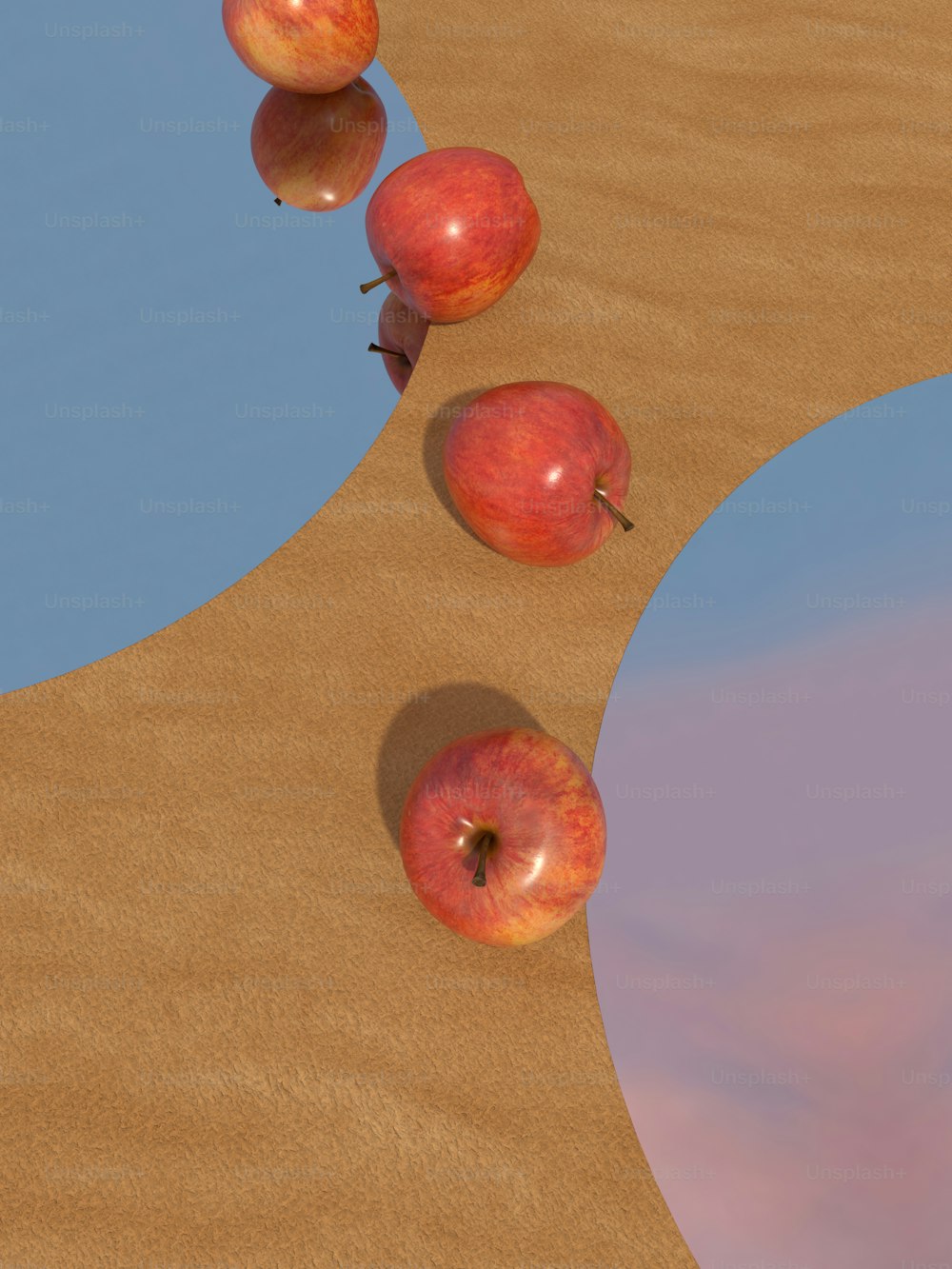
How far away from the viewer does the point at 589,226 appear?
6.77ft

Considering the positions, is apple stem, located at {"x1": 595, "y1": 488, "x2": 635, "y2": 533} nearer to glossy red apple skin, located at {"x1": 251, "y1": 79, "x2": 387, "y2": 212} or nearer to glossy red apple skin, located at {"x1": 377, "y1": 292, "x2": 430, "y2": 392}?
glossy red apple skin, located at {"x1": 377, "y1": 292, "x2": 430, "y2": 392}

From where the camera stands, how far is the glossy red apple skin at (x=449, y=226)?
1777 mm

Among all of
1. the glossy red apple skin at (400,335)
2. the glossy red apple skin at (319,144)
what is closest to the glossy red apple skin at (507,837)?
the glossy red apple skin at (400,335)

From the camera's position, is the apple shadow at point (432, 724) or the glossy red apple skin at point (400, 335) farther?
the glossy red apple skin at point (400, 335)

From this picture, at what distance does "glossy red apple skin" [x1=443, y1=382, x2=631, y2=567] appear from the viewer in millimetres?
1616

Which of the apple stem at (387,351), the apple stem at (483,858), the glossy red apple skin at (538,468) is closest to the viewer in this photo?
the apple stem at (483,858)

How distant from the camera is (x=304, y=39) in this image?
1987 mm

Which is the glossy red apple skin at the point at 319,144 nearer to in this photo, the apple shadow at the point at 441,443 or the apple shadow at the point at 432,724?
the apple shadow at the point at 441,443

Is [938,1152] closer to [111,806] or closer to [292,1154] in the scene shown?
[292,1154]

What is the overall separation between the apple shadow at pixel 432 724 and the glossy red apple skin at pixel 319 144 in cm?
89

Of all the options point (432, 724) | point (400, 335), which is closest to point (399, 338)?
point (400, 335)

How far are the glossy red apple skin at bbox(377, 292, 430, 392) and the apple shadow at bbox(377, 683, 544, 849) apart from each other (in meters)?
0.54

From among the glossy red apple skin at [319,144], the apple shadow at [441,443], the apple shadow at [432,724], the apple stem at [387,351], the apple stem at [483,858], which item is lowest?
the apple stem at [483,858]

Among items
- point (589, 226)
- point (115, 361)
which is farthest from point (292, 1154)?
point (589, 226)
